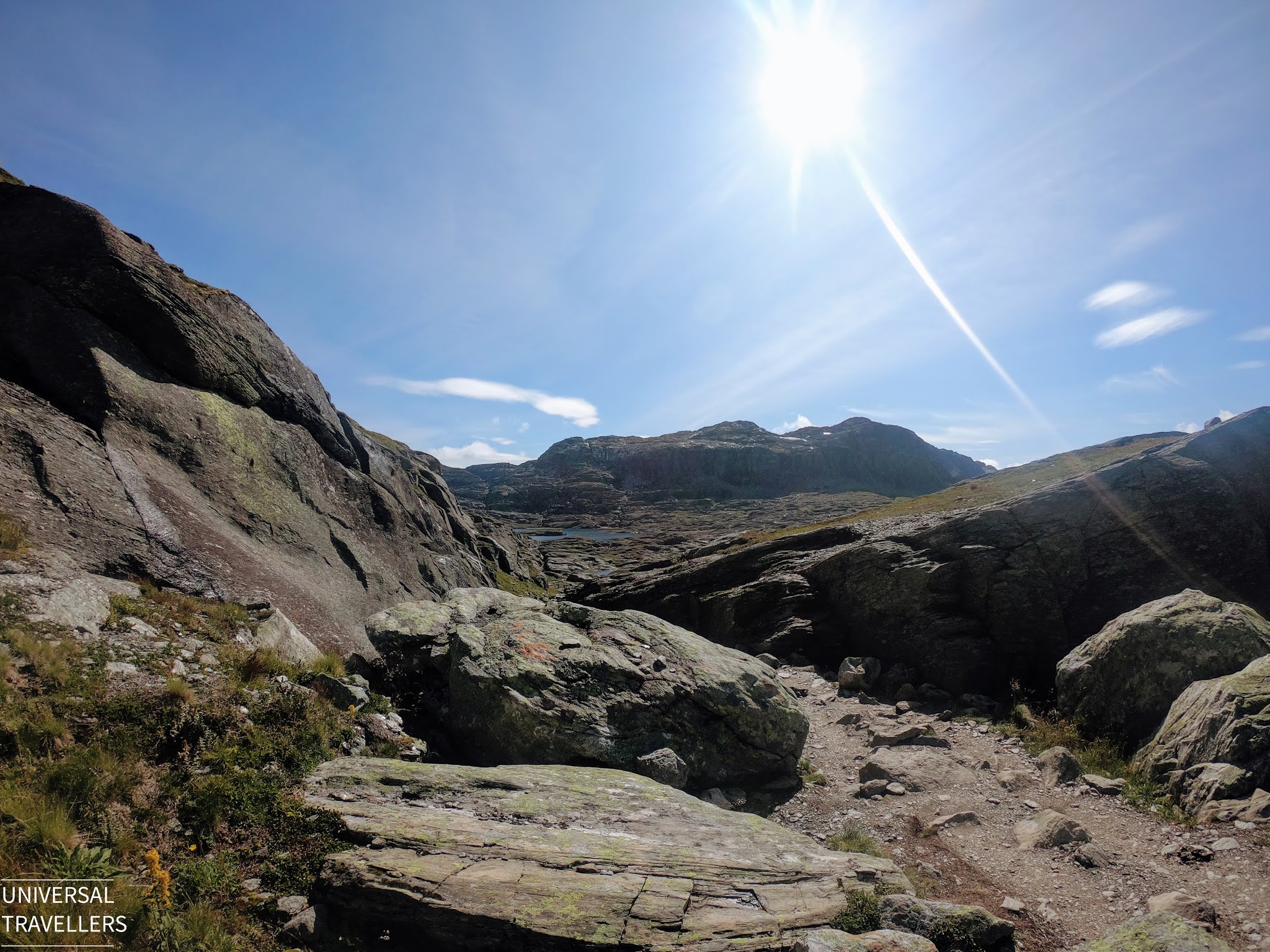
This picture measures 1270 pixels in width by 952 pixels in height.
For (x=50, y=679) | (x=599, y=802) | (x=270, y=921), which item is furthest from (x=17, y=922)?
(x=599, y=802)

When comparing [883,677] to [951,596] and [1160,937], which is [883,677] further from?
[1160,937]

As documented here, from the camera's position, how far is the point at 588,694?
16062mm

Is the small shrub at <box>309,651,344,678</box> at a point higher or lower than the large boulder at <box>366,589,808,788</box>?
higher

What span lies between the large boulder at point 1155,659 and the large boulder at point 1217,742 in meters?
1.43

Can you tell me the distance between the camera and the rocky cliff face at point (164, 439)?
14.2m

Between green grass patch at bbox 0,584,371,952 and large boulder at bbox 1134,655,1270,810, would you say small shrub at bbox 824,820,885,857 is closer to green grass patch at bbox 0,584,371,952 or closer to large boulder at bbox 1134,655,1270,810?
large boulder at bbox 1134,655,1270,810

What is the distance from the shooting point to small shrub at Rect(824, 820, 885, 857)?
12.4 metres

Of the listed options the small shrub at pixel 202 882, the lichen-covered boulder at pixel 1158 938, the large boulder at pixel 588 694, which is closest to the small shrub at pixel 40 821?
the small shrub at pixel 202 882

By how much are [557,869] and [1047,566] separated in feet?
89.9

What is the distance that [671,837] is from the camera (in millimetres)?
9961

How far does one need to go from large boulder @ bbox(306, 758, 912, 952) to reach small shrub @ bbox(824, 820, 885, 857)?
2.18 m

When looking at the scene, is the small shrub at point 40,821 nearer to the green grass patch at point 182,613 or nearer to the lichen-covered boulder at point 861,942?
the green grass patch at point 182,613

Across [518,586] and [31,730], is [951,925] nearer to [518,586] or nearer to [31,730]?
[31,730]

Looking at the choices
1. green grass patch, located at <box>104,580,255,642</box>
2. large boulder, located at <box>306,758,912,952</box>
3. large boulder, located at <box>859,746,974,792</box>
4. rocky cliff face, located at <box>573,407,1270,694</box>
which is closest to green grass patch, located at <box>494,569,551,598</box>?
rocky cliff face, located at <box>573,407,1270,694</box>
